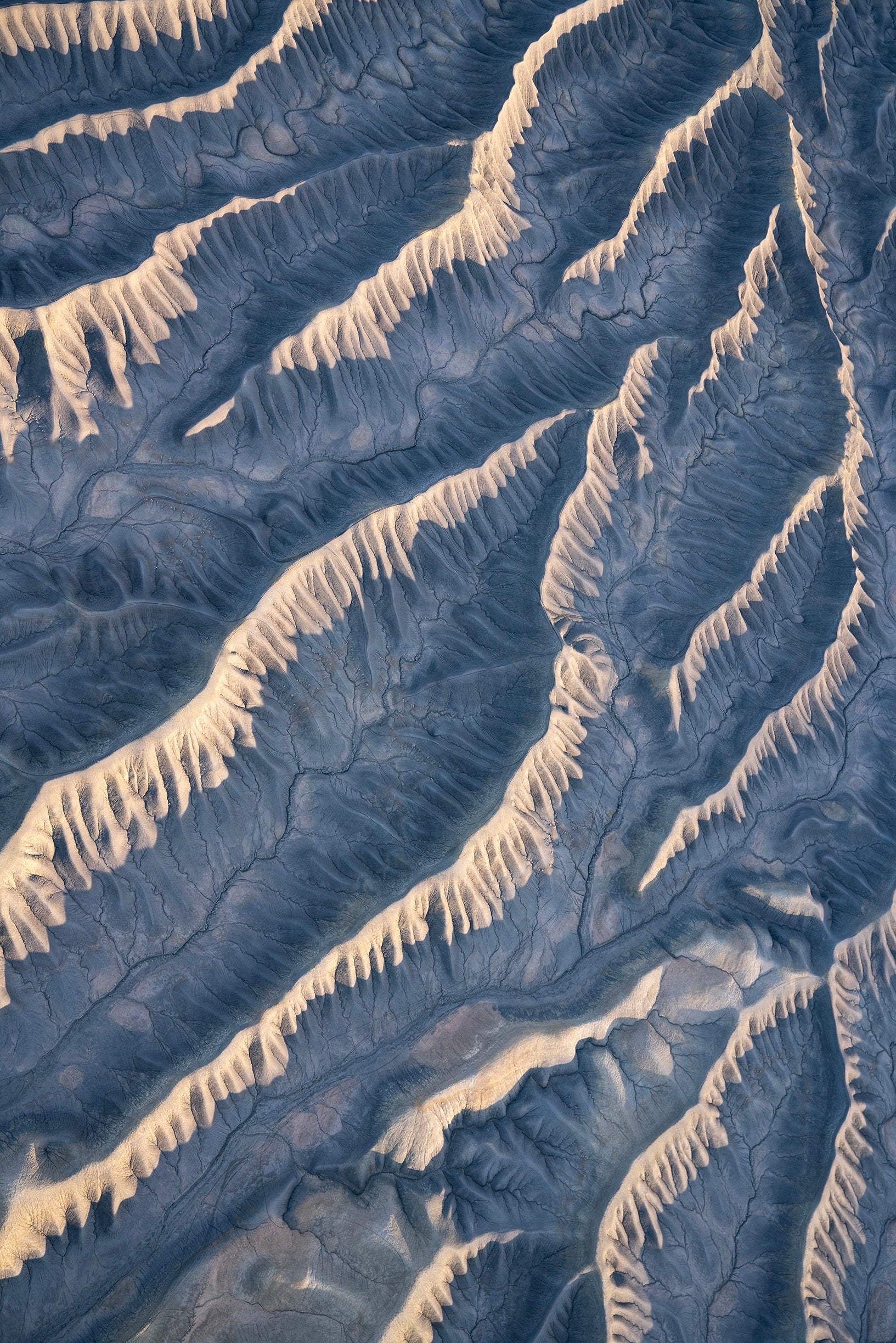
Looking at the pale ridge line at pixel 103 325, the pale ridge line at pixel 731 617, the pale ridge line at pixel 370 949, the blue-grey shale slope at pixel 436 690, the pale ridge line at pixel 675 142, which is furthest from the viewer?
the pale ridge line at pixel 675 142

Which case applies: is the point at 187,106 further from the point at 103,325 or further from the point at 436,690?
the point at 436,690

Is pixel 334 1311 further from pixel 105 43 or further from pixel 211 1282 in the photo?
pixel 105 43

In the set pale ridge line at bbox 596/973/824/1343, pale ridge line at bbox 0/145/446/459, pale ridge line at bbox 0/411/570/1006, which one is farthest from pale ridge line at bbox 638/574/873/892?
pale ridge line at bbox 0/145/446/459

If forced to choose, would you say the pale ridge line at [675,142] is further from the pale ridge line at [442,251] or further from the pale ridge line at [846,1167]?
the pale ridge line at [846,1167]

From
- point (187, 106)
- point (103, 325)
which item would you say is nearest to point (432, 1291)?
point (103, 325)

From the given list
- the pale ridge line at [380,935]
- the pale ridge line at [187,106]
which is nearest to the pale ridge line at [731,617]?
the pale ridge line at [380,935]

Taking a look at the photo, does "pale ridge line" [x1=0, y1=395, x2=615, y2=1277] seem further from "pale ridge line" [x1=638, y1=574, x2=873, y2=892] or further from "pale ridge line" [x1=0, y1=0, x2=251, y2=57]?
"pale ridge line" [x1=0, y1=0, x2=251, y2=57]

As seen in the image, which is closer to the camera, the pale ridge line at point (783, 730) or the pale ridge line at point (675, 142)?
the pale ridge line at point (783, 730)

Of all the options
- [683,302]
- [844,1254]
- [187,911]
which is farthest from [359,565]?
[844,1254]

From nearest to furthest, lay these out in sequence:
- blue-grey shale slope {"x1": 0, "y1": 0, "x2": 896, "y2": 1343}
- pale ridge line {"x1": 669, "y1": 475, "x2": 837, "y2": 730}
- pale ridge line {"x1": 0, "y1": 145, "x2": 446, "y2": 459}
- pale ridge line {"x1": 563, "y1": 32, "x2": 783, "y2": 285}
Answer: blue-grey shale slope {"x1": 0, "y1": 0, "x2": 896, "y2": 1343} → pale ridge line {"x1": 0, "y1": 145, "x2": 446, "y2": 459} → pale ridge line {"x1": 669, "y1": 475, "x2": 837, "y2": 730} → pale ridge line {"x1": 563, "y1": 32, "x2": 783, "y2": 285}
